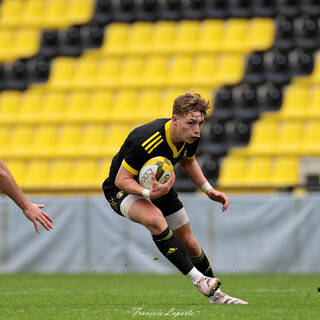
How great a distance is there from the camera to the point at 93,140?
16547 millimetres

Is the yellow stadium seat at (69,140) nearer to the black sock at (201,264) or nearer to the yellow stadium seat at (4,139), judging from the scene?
the yellow stadium seat at (4,139)

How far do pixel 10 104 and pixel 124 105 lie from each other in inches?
94.1

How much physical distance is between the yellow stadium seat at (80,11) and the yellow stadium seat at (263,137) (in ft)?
15.3

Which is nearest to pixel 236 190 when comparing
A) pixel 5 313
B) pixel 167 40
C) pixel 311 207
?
pixel 311 207

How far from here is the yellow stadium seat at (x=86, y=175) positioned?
15961mm

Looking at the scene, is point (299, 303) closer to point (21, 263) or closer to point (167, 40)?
point (21, 263)

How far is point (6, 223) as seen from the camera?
14.1 metres

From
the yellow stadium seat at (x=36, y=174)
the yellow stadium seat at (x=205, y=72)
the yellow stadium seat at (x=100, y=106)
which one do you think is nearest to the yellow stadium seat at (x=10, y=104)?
the yellow stadium seat at (x=36, y=174)

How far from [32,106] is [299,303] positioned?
37.7ft

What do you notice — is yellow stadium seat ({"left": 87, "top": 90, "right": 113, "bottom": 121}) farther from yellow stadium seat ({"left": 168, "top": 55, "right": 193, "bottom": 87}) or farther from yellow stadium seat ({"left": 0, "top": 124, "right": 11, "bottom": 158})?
yellow stadium seat ({"left": 0, "top": 124, "right": 11, "bottom": 158})

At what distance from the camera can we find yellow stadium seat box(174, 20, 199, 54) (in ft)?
57.3

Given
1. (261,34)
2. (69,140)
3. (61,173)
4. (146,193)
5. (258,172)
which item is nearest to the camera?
(146,193)

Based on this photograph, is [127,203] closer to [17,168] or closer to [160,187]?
[160,187]

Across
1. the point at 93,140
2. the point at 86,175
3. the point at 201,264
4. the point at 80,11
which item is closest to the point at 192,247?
the point at 201,264
